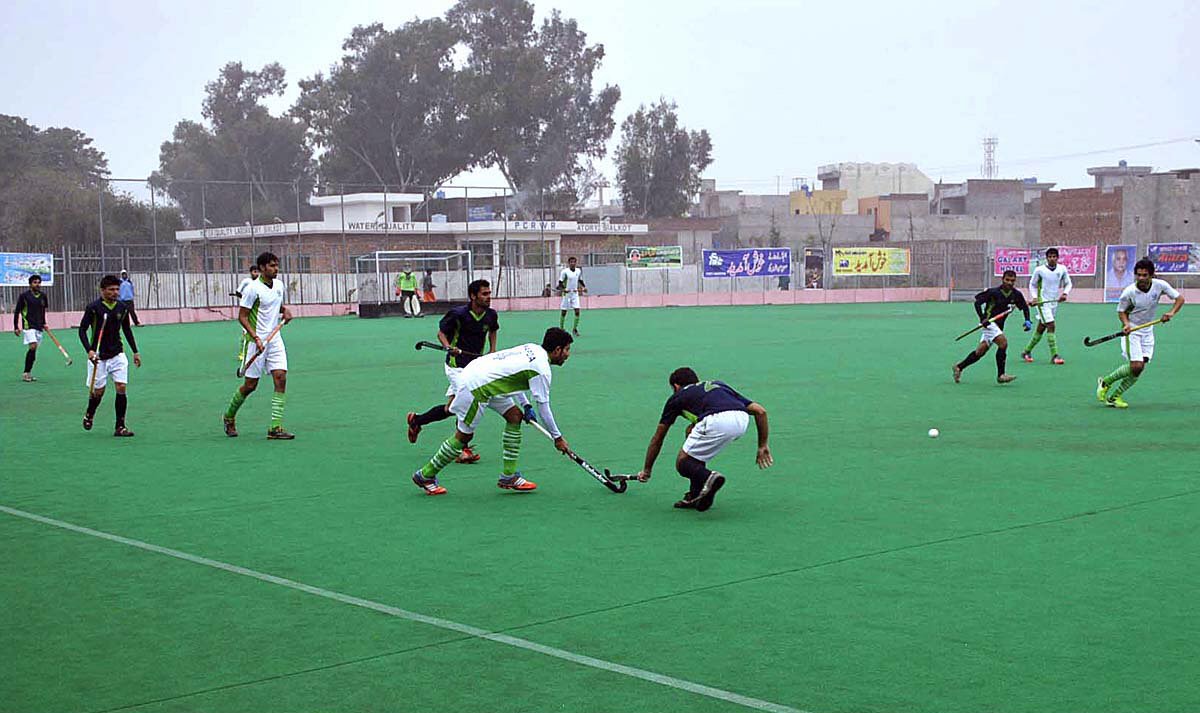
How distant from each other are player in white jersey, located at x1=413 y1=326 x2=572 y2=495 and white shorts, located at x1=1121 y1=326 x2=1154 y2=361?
342 inches

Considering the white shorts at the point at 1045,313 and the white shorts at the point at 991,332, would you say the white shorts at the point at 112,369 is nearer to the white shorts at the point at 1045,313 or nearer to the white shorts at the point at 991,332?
the white shorts at the point at 991,332

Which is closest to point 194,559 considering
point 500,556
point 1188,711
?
point 500,556

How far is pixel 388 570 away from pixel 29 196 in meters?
65.5

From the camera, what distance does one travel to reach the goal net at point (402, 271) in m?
51.5

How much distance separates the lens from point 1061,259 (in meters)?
51.4

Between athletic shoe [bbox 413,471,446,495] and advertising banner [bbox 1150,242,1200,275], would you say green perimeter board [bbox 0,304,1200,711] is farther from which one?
advertising banner [bbox 1150,242,1200,275]

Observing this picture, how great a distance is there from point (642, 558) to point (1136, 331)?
10070 millimetres

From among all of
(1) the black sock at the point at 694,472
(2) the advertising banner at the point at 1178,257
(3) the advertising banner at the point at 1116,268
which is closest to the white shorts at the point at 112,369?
(1) the black sock at the point at 694,472

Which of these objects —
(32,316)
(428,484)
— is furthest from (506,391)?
(32,316)

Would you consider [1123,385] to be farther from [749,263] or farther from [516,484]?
[749,263]

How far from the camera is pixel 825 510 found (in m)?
9.66

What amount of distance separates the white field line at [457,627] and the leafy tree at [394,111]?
2858 inches

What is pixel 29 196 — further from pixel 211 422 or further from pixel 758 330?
pixel 211 422

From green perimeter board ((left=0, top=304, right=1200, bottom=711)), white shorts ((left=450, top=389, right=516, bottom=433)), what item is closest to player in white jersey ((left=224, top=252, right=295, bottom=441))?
green perimeter board ((left=0, top=304, right=1200, bottom=711))
